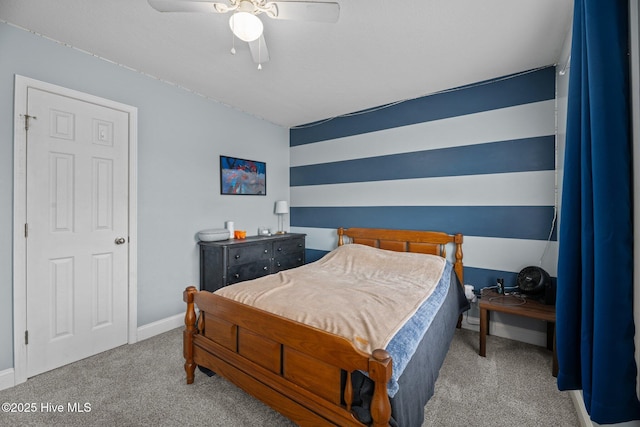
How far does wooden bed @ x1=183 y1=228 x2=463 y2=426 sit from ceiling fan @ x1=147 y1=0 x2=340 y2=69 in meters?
1.71

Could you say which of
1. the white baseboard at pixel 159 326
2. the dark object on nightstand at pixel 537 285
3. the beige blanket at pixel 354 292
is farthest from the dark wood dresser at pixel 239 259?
the dark object on nightstand at pixel 537 285

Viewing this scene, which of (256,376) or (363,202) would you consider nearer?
(256,376)

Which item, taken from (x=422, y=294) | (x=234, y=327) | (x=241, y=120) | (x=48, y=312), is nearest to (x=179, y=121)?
(x=241, y=120)

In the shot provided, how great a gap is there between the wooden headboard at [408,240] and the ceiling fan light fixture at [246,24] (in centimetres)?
258

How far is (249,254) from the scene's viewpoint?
3.37 metres

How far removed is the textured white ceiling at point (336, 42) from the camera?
194 centimetres

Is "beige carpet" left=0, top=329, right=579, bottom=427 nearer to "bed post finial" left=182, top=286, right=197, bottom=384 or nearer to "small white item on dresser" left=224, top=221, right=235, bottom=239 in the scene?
"bed post finial" left=182, top=286, right=197, bottom=384

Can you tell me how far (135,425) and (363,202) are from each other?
3.09 m

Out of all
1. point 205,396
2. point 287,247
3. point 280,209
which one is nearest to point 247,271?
point 287,247

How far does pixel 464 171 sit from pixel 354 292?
192 cm

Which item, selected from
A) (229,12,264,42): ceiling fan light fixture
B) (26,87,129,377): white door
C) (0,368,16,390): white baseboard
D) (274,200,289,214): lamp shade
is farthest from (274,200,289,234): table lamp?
(0,368,16,390): white baseboard

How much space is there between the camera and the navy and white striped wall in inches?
107

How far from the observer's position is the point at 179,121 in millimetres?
3164

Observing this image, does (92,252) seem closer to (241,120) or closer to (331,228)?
(241,120)
